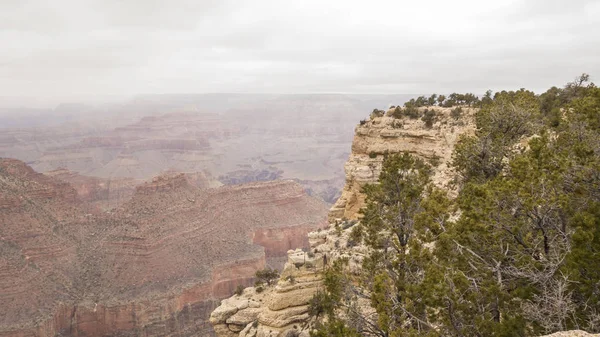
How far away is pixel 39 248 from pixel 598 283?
5708 cm

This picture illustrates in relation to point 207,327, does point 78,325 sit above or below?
above

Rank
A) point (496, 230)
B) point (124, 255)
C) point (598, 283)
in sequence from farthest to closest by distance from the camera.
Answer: point (124, 255), point (496, 230), point (598, 283)

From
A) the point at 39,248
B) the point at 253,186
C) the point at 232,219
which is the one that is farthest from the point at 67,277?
the point at 253,186

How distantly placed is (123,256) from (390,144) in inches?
1606

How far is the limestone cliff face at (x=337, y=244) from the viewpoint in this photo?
62.8ft

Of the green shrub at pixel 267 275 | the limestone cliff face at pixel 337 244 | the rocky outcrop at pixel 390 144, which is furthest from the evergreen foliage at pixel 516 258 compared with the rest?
the green shrub at pixel 267 275

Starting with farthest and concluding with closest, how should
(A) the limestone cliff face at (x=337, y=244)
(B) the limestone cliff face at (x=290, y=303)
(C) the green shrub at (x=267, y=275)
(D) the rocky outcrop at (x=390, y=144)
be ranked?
(C) the green shrub at (x=267, y=275)
(D) the rocky outcrop at (x=390, y=144)
(A) the limestone cliff face at (x=337, y=244)
(B) the limestone cliff face at (x=290, y=303)

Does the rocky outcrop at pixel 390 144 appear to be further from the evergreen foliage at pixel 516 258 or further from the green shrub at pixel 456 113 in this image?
the evergreen foliage at pixel 516 258

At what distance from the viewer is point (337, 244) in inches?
805

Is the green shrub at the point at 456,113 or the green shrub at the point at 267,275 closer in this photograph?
the green shrub at the point at 456,113

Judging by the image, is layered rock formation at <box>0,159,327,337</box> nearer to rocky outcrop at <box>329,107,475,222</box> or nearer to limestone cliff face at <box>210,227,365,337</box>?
limestone cliff face at <box>210,227,365,337</box>

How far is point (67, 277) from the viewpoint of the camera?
154ft

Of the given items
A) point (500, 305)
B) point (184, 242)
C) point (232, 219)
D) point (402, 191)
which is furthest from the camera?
point (232, 219)

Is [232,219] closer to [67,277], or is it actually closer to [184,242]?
[184,242]
